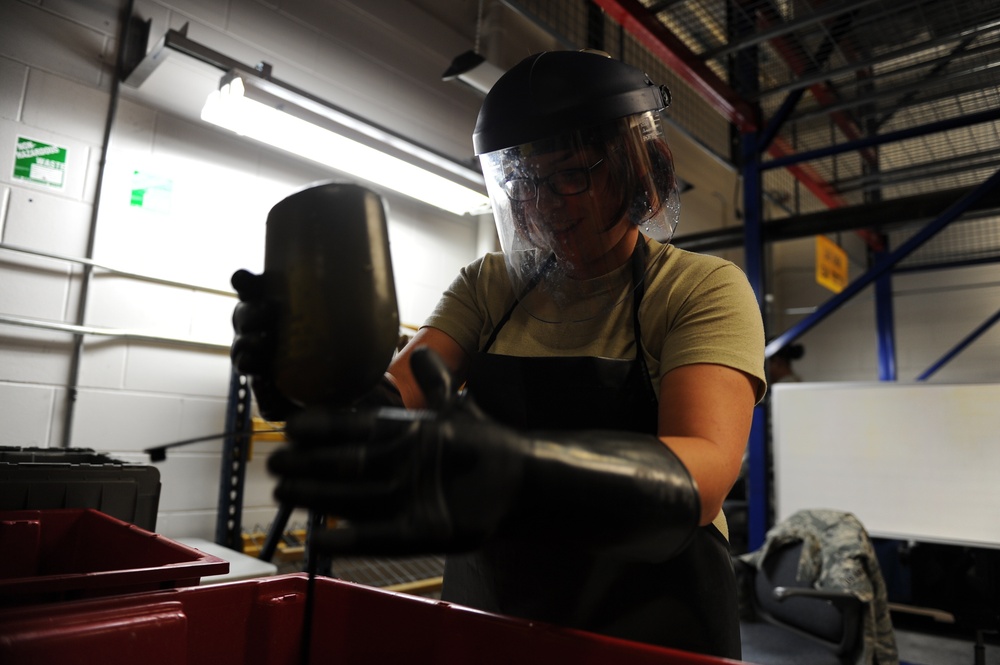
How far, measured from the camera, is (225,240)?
8.91 ft

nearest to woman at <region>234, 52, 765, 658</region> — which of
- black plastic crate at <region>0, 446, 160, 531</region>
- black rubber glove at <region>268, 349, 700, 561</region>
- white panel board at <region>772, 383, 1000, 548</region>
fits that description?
black rubber glove at <region>268, 349, 700, 561</region>

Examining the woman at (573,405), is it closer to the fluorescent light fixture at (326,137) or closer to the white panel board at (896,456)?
the fluorescent light fixture at (326,137)

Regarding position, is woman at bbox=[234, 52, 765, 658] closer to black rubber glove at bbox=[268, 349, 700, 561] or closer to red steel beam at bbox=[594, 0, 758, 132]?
black rubber glove at bbox=[268, 349, 700, 561]

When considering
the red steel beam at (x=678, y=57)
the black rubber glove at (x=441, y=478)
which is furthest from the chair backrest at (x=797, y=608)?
the red steel beam at (x=678, y=57)

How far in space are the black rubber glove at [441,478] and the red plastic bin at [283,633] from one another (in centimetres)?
18

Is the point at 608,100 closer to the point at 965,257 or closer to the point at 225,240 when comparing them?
the point at 225,240

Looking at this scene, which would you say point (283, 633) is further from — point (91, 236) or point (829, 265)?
point (829, 265)

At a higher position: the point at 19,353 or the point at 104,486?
the point at 19,353

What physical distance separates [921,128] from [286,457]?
3.84m

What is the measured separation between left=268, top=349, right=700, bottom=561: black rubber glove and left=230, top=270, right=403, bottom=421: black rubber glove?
11 centimetres

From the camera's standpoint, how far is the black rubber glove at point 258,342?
1.91ft

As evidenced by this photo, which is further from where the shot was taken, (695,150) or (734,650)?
(695,150)

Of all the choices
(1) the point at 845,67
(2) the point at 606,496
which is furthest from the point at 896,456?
(2) the point at 606,496

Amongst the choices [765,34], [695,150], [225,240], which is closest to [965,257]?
[695,150]
